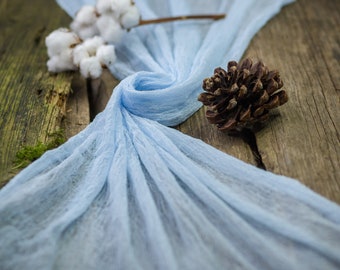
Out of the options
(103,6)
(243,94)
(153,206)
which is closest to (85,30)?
(103,6)

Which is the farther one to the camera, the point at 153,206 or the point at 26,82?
the point at 26,82

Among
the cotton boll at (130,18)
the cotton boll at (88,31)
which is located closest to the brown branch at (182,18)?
the cotton boll at (130,18)

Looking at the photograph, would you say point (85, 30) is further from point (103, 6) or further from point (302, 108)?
point (302, 108)

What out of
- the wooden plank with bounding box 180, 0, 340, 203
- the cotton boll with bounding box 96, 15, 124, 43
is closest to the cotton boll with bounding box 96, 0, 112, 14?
the cotton boll with bounding box 96, 15, 124, 43

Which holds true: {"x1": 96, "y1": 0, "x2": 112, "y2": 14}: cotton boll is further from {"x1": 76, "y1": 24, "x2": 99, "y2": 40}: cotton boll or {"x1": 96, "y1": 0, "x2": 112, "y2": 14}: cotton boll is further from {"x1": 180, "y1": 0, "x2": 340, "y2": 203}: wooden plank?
{"x1": 180, "y1": 0, "x2": 340, "y2": 203}: wooden plank

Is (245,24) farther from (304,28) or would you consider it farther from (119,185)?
(119,185)
